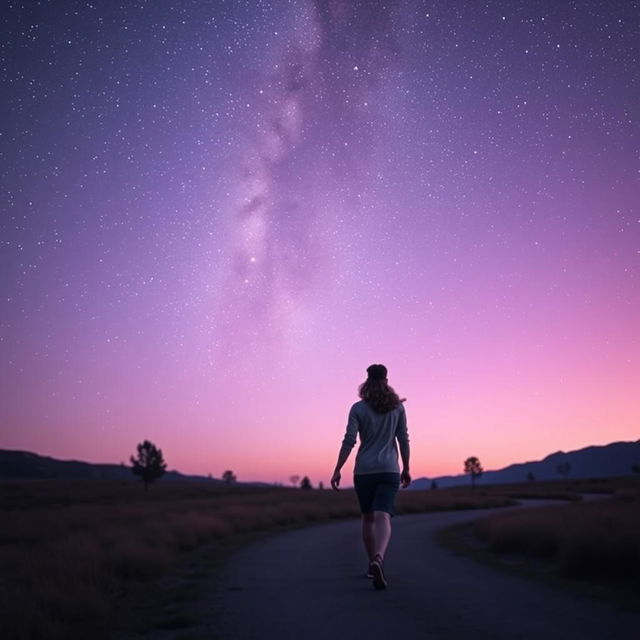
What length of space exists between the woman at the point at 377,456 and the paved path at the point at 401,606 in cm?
66

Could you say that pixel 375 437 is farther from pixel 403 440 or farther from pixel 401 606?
pixel 401 606

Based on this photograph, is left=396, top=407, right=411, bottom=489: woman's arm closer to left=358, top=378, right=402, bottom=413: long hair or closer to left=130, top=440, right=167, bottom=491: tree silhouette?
left=358, top=378, right=402, bottom=413: long hair

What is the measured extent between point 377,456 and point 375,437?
0.23 m

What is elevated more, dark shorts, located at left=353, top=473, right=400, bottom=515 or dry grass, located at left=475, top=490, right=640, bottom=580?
dark shorts, located at left=353, top=473, right=400, bottom=515


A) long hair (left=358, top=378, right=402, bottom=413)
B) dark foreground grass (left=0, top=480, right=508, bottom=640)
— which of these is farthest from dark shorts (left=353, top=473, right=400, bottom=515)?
dark foreground grass (left=0, top=480, right=508, bottom=640)

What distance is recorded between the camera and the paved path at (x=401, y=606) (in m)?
5.73

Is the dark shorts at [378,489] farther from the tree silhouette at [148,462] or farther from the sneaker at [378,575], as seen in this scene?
the tree silhouette at [148,462]

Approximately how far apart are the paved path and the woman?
658 millimetres

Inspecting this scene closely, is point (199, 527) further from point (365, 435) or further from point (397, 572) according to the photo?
point (365, 435)

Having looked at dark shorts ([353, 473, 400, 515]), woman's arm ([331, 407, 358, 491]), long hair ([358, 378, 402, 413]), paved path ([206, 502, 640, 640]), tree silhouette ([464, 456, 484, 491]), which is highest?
tree silhouette ([464, 456, 484, 491])

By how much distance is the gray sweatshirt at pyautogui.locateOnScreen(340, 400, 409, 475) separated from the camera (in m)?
8.10

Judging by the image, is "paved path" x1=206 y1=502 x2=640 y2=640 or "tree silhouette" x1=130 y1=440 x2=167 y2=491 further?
"tree silhouette" x1=130 y1=440 x2=167 y2=491

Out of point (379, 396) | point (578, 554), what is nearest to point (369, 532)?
point (379, 396)

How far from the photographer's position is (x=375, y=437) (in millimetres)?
8211
